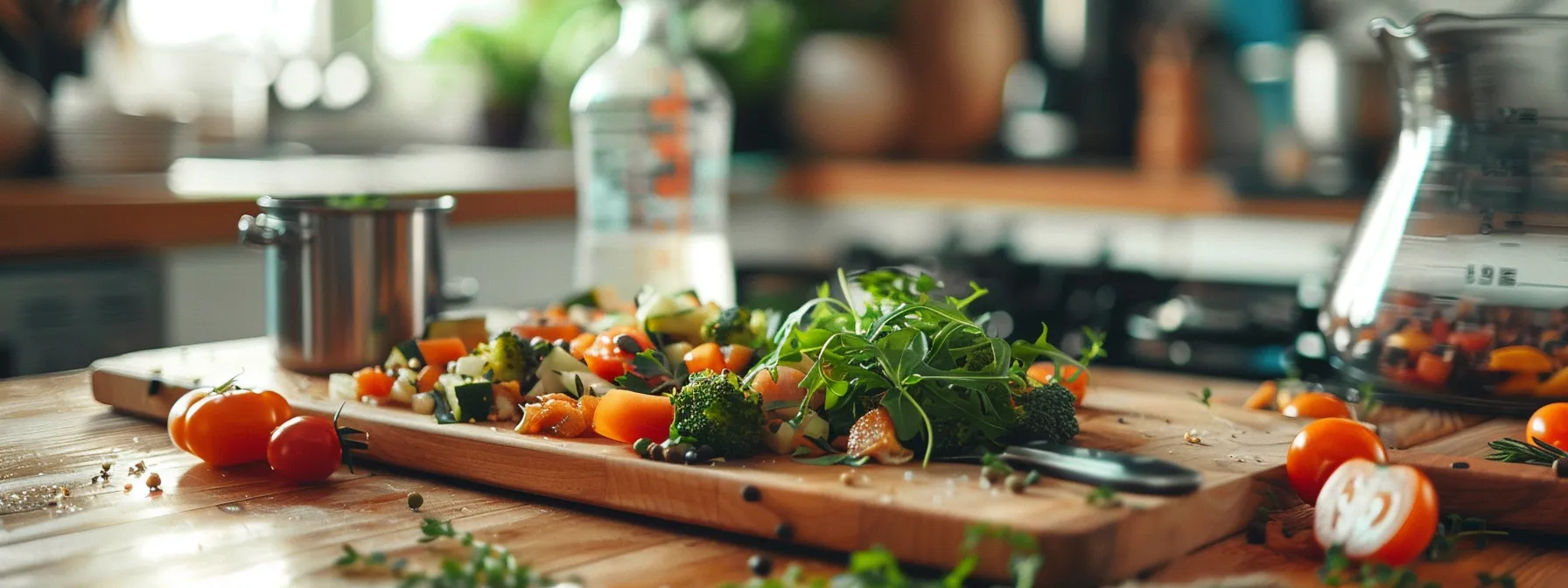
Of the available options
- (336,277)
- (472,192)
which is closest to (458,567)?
(336,277)

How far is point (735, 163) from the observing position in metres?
4.34

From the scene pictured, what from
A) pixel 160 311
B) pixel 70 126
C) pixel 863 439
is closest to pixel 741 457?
pixel 863 439

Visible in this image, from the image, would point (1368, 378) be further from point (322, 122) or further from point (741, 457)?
point (322, 122)

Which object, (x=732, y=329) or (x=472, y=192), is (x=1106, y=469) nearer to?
(x=732, y=329)

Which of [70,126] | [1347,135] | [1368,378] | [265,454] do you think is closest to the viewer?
[265,454]

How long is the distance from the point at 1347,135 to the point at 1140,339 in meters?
1.51

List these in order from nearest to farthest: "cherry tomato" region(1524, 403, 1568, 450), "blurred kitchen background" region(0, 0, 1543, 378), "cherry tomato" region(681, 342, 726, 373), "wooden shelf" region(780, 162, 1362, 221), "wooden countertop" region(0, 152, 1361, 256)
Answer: "cherry tomato" region(1524, 403, 1568, 450), "cherry tomato" region(681, 342, 726, 373), "wooden countertop" region(0, 152, 1361, 256), "blurred kitchen background" region(0, 0, 1543, 378), "wooden shelf" region(780, 162, 1362, 221)

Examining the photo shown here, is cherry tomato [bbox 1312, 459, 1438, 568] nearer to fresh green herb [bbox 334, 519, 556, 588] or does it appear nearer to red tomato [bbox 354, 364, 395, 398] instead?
fresh green herb [bbox 334, 519, 556, 588]

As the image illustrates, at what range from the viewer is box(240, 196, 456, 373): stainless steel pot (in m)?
1.51

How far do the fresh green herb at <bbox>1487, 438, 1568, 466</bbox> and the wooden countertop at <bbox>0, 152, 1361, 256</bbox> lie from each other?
7.44ft

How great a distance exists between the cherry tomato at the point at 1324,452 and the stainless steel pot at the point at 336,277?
0.96 metres

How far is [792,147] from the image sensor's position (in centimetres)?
461

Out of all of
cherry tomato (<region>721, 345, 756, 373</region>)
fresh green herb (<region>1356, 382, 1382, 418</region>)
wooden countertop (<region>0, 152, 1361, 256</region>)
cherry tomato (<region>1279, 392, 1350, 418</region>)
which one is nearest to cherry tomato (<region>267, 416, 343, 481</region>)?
cherry tomato (<region>721, 345, 756, 373</region>)

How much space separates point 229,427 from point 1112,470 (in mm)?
737
